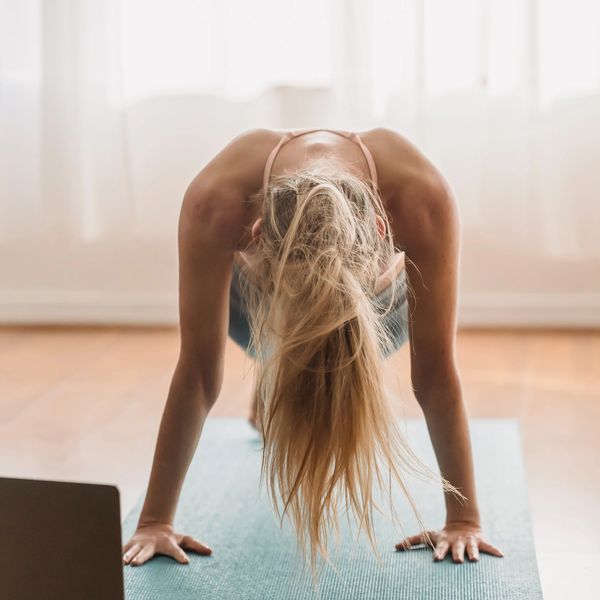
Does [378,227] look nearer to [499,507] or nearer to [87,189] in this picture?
[499,507]

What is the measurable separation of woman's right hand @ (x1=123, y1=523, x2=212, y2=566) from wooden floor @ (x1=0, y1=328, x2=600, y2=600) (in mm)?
275

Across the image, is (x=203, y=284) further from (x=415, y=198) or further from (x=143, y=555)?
(x=143, y=555)

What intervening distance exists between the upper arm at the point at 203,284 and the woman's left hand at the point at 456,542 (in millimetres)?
406

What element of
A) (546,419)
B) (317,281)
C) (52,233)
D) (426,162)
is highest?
(426,162)

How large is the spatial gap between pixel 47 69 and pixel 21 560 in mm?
2356

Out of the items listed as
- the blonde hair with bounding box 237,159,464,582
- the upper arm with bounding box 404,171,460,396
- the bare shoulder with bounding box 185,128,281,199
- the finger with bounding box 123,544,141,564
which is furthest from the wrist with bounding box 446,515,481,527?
the bare shoulder with bounding box 185,128,281,199

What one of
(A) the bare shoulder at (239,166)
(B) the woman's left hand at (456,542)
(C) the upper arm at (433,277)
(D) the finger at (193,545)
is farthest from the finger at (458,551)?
(A) the bare shoulder at (239,166)

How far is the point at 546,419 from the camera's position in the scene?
2.45 m

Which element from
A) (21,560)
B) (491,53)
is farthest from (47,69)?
(21,560)

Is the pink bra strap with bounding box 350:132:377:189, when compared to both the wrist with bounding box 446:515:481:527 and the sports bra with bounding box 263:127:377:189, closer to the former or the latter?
the sports bra with bounding box 263:127:377:189

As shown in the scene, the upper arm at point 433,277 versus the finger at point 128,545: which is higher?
the upper arm at point 433,277

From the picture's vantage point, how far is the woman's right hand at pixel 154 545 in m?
1.66

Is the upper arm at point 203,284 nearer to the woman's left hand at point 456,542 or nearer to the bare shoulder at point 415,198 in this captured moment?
the bare shoulder at point 415,198

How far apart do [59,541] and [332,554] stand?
0.65m
